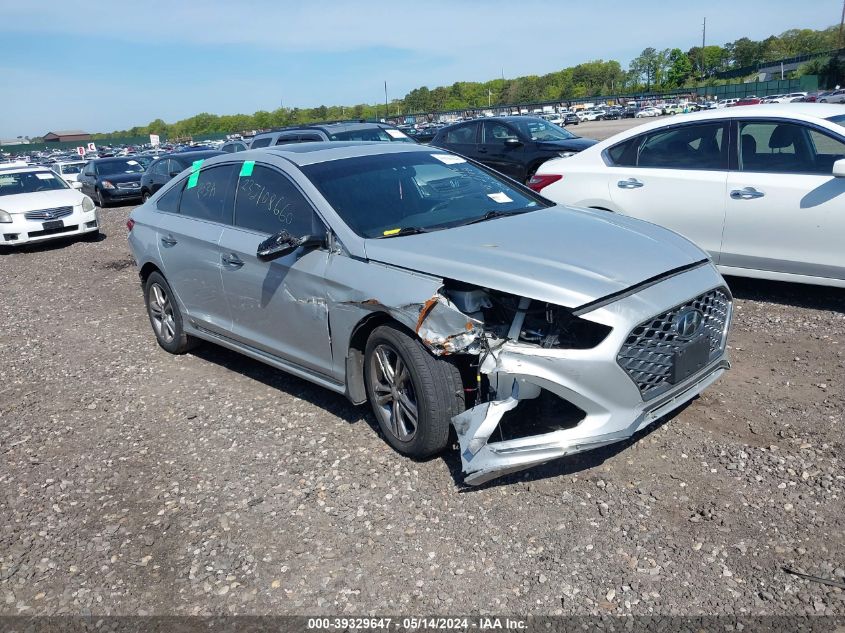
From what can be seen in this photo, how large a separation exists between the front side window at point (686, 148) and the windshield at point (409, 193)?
218cm

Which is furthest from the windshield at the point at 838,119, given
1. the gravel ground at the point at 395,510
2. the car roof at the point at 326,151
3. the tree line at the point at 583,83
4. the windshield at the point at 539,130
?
the tree line at the point at 583,83

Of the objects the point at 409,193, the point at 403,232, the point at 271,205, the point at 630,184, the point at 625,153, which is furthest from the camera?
the point at 625,153

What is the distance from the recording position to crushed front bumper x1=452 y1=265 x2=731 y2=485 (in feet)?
10.8

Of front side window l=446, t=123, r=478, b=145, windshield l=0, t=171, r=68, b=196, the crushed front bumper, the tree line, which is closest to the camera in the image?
the crushed front bumper

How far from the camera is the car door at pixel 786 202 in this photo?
5531 millimetres

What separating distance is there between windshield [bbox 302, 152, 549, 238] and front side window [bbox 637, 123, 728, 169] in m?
2.18

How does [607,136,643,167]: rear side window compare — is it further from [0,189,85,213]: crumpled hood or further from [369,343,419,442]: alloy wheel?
[0,189,85,213]: crumpled hood

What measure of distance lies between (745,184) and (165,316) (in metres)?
5.07

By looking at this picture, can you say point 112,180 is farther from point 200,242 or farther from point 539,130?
point 200,242

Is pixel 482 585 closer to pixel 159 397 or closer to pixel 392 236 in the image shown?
pixel 392 236

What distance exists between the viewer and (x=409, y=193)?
4.60 m

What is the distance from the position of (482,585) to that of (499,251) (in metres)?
1.66

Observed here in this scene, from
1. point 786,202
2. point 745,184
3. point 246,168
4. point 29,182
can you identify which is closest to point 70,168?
point 29,182

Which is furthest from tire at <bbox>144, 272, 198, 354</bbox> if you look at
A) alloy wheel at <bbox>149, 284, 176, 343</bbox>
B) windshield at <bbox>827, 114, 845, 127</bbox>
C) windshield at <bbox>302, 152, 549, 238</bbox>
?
windshield at <bbox>827, 114, 845, 127</bbox>
